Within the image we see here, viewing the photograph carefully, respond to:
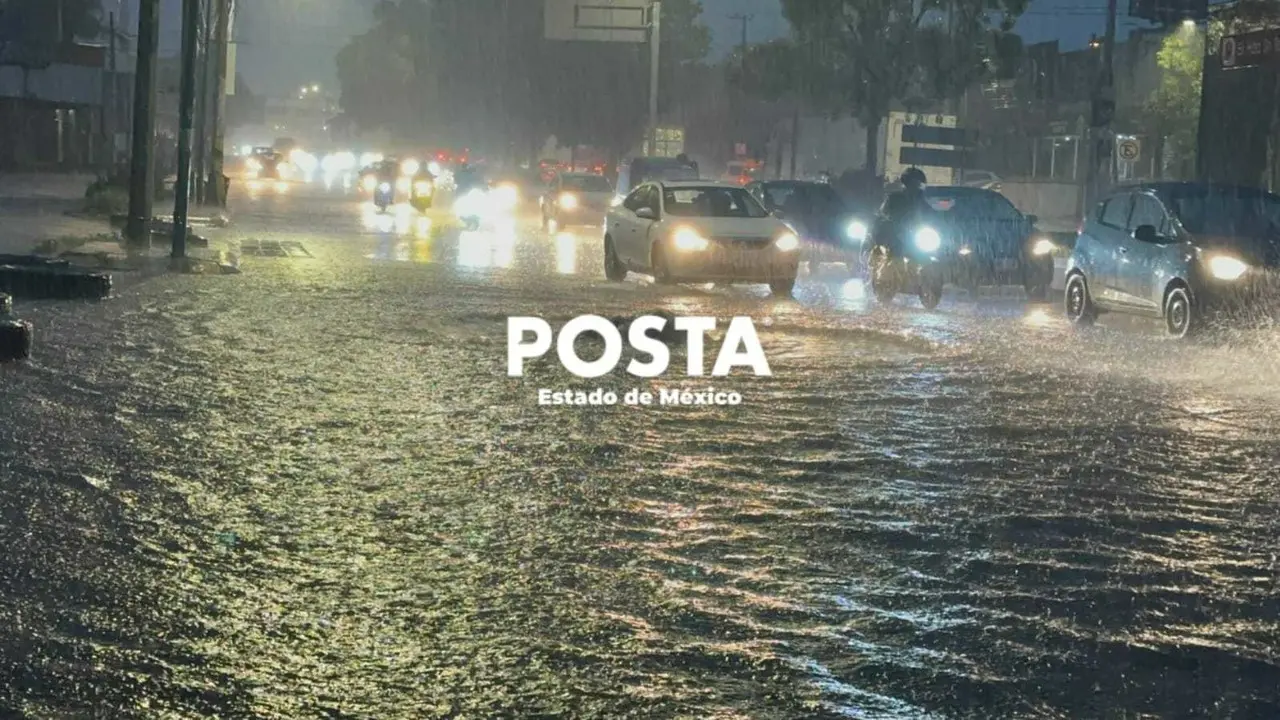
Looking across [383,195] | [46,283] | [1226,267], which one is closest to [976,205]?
[1226,267]

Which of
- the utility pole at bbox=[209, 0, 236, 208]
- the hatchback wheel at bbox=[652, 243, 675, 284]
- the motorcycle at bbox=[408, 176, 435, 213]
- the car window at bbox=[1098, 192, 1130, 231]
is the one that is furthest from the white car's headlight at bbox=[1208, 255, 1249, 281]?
the motorcycle at bbox=[408, 176, 435, 213]

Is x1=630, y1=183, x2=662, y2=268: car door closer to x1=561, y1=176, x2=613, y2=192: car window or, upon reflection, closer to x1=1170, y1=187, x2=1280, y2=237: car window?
x1=1170, y1=187, x2=1280, y2=237: car window

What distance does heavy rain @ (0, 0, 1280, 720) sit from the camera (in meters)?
6.51

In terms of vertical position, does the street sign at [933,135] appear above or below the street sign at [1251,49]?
below

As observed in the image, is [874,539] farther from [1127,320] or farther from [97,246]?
[97,246]

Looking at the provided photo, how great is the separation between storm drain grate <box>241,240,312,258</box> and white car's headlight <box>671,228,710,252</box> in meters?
7.28

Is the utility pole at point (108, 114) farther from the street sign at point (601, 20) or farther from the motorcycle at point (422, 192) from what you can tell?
the motorcycle at point (422, 192)

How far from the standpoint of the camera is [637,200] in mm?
27438

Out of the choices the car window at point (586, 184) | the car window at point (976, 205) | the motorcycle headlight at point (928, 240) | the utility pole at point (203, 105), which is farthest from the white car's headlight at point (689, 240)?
the car window at point (586, 184)

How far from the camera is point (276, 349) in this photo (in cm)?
1602

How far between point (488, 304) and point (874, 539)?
1280 centimetres

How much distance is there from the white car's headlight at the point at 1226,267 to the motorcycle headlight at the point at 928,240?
5593 millimetres

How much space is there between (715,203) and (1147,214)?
24.1 ft

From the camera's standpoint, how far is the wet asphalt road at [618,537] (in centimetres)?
633
